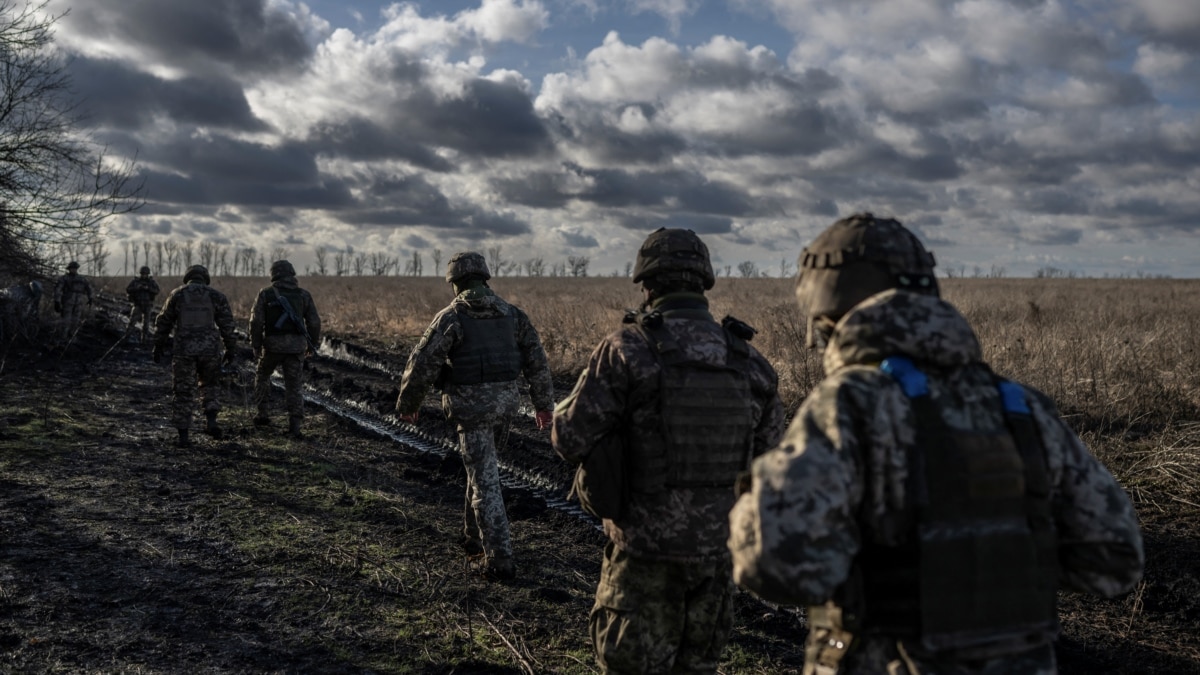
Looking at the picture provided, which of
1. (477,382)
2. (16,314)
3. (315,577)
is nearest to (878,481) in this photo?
(477,382)

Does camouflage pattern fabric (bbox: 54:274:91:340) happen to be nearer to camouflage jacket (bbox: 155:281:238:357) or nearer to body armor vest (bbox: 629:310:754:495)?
camouflage jacket (bbox: 155:281:238:357)

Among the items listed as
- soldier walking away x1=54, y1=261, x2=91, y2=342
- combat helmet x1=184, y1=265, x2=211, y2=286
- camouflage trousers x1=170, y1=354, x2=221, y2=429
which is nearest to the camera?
camouflage trousers x1=170, y1=354, x2=221, y2=429

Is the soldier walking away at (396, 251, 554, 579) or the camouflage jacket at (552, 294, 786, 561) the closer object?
the camouflage jacket at (552, 294, 786, 561)

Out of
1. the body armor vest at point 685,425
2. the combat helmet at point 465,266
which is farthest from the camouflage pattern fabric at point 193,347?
the body armor vest at point 685,425

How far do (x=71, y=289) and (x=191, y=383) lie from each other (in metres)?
10.6

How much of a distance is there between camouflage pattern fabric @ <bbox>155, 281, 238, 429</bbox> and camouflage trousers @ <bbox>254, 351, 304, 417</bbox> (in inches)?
21.1

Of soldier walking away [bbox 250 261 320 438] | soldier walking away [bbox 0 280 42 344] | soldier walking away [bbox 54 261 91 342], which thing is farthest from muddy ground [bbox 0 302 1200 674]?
soldier walking away [bbox 54 261 91 342]

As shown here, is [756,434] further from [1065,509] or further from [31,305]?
[31,305]

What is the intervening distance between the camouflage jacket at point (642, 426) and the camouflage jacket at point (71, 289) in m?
18.8

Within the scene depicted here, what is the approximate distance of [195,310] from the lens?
10.3 metres

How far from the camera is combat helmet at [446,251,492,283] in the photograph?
603 cm

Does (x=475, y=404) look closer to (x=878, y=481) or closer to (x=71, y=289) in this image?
(x=878, y=481)

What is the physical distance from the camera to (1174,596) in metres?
5.41

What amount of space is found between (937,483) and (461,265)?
449cm
